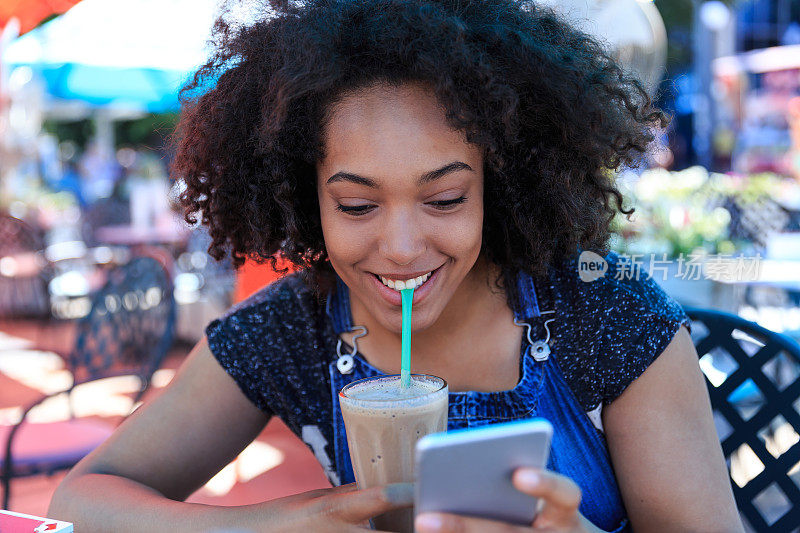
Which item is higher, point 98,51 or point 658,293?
point 98,51

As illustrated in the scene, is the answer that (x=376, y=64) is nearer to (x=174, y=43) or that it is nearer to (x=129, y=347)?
(x=129, y=347)

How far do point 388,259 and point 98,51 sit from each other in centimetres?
689

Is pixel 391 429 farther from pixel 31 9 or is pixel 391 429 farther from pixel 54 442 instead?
pixel 31 9

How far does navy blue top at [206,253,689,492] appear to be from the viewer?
1.45m

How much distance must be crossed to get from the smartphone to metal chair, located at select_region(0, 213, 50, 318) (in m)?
6.60

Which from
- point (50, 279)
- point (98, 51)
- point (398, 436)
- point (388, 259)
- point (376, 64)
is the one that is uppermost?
point (98, 51)

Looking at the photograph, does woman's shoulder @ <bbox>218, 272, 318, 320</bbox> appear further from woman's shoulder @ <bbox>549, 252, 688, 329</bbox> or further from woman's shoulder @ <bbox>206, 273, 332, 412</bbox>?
woman's shoulder @ <bbox>549, 252, 688, 329</bbox>

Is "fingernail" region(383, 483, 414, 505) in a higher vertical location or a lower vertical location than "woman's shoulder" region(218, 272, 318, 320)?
lower

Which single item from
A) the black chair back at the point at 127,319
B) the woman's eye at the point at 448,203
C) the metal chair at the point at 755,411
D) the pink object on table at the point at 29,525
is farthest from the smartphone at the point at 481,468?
the black chair back at the point at 127,319

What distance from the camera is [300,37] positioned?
1.38 m

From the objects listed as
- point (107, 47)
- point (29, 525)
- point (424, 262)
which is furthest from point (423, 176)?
point (107, 47)

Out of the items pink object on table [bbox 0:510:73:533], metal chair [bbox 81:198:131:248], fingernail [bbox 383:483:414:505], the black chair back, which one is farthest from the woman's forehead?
metal chair [bbox 81:198:131:248]

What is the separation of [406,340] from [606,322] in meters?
0.48

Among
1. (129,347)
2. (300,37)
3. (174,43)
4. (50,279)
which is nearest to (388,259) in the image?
(300,37)
